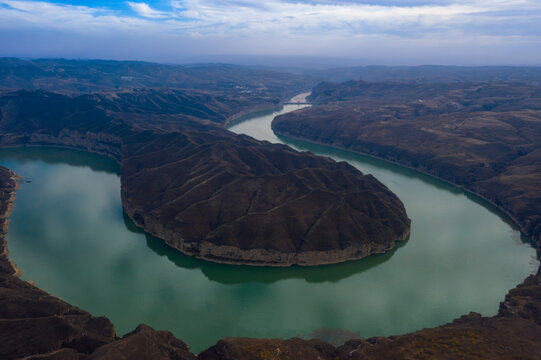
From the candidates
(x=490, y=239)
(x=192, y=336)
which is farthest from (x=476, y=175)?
(x=192, y=336)

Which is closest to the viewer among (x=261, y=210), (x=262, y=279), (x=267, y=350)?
(x=267, y=350)

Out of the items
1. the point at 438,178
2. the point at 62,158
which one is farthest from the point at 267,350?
the point at 62,158

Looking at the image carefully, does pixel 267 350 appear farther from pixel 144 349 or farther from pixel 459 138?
pixel 459 138

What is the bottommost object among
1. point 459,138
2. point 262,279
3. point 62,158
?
point 262,279

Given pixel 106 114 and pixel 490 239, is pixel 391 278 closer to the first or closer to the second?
pixel 490 239

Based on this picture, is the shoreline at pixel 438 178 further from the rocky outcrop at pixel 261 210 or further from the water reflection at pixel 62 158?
the water reflection at pixel 62 158

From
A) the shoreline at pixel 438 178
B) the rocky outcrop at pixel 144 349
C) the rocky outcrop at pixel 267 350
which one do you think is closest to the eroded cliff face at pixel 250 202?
the rocky outcrop at pixel 267 350
